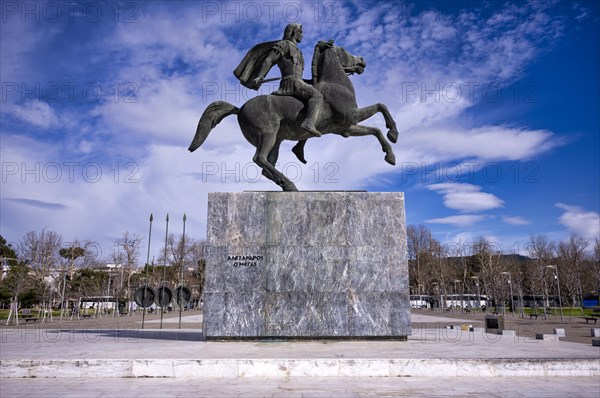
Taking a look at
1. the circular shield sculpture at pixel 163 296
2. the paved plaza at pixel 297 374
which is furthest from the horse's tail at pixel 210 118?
the circular shield sculpture at pixel 163 296

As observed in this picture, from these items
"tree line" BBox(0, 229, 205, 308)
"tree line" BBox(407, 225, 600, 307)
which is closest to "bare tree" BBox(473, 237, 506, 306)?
"tree line" BBox(407, 225, 600, 307)

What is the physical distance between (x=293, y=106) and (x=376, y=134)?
2.50 m

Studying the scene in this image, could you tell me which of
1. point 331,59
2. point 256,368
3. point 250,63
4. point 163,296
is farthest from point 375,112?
point 163,296

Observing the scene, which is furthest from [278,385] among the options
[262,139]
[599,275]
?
[599,275]

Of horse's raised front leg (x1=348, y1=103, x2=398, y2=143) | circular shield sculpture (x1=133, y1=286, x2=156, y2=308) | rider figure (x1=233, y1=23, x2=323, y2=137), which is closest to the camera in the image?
rider figure (x1=233, y1=23, x2=323, y2=137)

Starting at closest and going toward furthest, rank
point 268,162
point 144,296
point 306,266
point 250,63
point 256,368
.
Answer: point 256,368 → point 306,266 → point 268,162 → point 250,63 → point 144,296

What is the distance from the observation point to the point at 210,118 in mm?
12031

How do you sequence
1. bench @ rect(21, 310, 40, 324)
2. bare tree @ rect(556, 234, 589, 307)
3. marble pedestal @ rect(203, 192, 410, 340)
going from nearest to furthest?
marble pedestal @ rect(203, 192, 410, 340), bench @ rect(21, 310, 40, 324), bare tree @ rect(556, 234, 589, 307)

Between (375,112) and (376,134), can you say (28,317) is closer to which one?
(376,134)

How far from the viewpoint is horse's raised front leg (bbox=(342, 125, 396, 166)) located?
39.3 ft

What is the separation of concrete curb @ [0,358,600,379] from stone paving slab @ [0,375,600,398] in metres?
0.18

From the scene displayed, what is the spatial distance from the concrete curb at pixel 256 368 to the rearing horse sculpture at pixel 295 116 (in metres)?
5.52

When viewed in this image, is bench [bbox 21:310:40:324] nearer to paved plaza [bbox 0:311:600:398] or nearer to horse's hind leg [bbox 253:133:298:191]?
horse's hind leg [bbox 253:133:298:191]

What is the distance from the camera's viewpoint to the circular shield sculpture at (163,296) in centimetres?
1703
